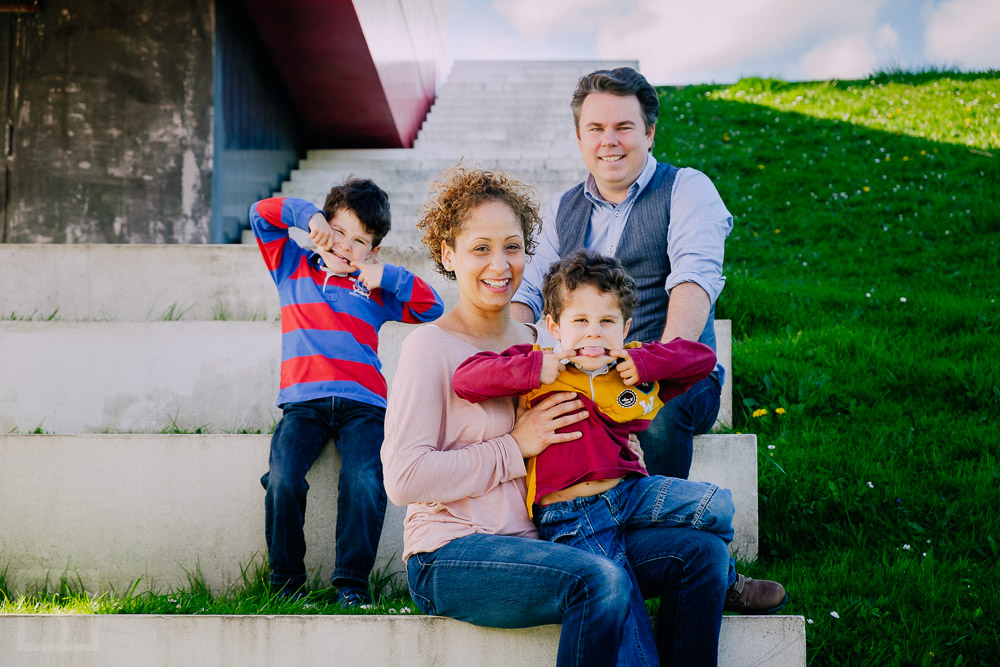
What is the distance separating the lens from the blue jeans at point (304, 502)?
7.56 ft

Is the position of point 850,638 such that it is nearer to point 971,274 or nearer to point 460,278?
point 460,278

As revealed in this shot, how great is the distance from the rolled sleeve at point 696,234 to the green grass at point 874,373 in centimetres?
85

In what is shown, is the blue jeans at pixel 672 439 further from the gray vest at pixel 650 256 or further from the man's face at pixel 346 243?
the man's face at pixel 346 243

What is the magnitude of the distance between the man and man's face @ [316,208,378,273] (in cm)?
61

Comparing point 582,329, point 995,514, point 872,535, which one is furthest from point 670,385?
point 995,514

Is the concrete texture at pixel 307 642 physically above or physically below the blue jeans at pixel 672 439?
below

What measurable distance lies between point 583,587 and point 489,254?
31.4 inches

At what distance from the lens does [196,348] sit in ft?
9.88

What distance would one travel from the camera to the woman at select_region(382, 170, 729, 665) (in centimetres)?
169

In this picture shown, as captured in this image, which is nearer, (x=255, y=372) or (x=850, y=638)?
(x=850, y=638)

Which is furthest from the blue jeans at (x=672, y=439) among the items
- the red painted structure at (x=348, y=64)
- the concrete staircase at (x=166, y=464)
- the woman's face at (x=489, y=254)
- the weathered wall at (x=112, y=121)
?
the red painted structure at (x=348, y=64)

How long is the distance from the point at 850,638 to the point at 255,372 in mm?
2105

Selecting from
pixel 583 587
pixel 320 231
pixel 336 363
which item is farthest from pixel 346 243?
pixel 583 587

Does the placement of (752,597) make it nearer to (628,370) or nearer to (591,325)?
(628,370)
